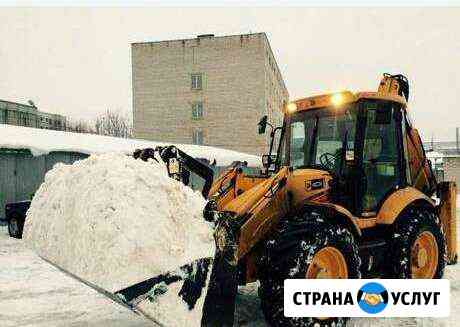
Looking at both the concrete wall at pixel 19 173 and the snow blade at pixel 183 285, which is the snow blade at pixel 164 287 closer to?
the snow blade at pixel 183 285

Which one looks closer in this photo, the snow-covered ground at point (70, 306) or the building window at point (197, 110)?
the snow-covered ground at point (70, 306)

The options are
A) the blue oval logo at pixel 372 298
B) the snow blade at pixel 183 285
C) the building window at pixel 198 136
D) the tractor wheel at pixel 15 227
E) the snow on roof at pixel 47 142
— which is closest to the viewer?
the snow blade at pixel 183 285

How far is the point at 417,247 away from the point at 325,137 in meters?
1.84

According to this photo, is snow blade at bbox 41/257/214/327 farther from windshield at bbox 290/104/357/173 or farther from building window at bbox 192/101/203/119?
building window at bbox 192/101/203/119

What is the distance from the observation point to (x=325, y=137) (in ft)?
18.2

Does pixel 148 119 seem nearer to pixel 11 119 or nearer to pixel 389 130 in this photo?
pixel 11 119

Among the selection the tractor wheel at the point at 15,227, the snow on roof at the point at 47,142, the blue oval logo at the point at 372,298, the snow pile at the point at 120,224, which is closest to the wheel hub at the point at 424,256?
the blue oval logo at the point at 372,298

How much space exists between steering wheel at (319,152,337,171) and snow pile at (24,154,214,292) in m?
1.91

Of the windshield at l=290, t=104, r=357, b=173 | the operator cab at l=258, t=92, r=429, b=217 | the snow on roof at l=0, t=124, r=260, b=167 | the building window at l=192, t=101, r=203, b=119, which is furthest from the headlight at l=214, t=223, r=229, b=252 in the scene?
the building window at l=192, t=101, r=203, b=119

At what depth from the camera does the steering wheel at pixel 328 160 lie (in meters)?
5.42

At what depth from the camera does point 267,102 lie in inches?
1597

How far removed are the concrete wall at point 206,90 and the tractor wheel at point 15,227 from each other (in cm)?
2735

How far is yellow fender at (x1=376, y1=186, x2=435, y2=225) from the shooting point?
5414 millimetres

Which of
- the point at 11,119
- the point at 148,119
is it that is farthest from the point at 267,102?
the point at 11,119
